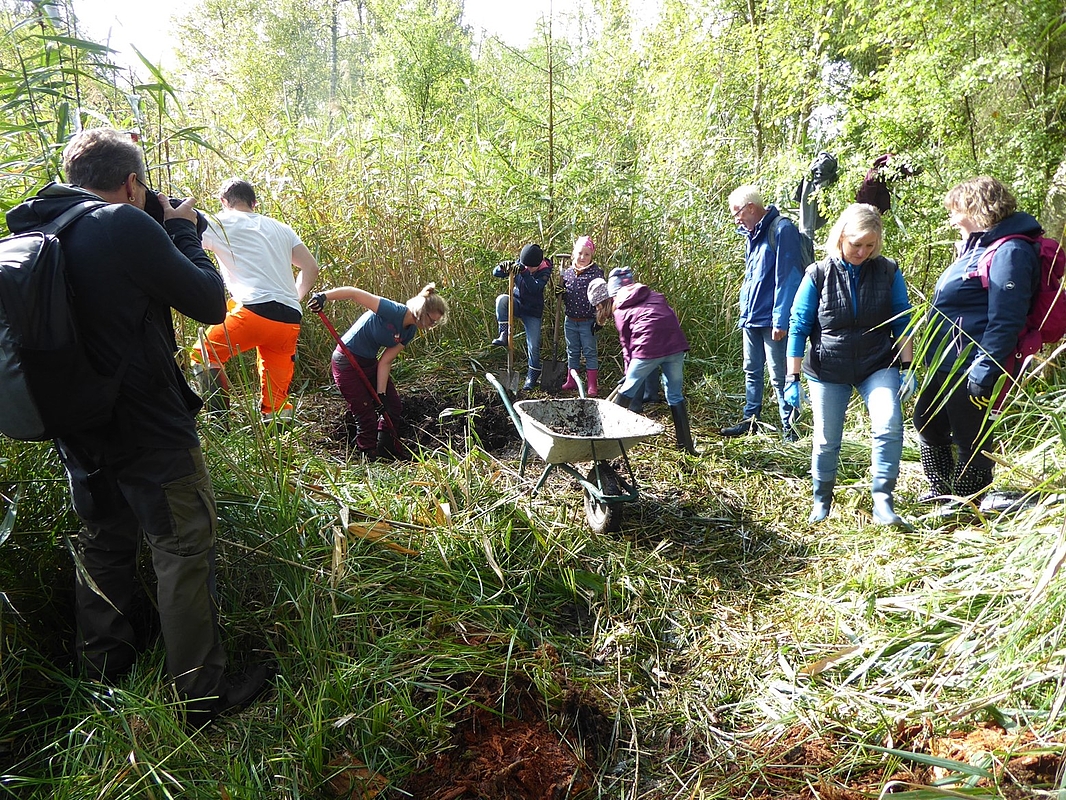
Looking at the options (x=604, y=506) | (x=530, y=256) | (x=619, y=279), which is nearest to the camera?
(x=604, y=506)

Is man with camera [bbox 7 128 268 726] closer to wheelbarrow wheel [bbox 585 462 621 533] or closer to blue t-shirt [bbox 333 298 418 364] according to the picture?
wheelbarrow wheel [bbox 585 462 621 533]

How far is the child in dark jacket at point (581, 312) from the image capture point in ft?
17.6

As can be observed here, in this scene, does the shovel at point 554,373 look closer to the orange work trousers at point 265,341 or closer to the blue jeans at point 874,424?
the orange work trousers at point 265,341

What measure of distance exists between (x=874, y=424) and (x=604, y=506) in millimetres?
1376

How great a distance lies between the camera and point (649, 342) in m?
4.41

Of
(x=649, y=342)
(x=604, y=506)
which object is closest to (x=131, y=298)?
(x=604, y=506)

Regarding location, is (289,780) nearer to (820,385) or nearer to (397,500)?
(397,500)

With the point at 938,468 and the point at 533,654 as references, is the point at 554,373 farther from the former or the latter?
the point at 533,654

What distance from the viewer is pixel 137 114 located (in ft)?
6.58

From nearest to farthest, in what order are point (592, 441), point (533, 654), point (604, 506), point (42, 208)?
point (42, 208) < point (533, 654) < point (592, 441) < point (604, 506)

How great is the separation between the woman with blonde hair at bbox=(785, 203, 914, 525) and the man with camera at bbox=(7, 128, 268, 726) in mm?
2719

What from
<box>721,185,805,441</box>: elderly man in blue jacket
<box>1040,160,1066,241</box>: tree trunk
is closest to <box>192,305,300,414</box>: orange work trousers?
<box>721,185,805,441</box>: elderly man in blue jacket

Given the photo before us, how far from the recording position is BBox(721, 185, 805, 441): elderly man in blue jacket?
4.38 meters

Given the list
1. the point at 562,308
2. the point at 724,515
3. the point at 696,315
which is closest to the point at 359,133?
the point at 562,308
